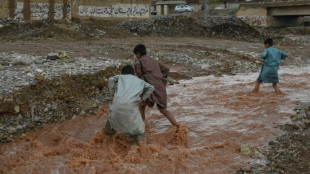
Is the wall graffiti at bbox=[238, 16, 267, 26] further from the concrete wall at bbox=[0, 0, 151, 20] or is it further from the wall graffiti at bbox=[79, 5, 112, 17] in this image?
the wall graffiti at bbox=[79, 5, 112, 17]

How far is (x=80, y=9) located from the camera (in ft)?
77.0

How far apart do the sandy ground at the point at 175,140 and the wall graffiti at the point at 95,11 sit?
16.3 metres

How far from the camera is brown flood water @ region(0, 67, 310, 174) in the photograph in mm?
4746

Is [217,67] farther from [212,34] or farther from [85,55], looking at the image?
[212,34]

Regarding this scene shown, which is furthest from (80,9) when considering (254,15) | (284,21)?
(284,21)

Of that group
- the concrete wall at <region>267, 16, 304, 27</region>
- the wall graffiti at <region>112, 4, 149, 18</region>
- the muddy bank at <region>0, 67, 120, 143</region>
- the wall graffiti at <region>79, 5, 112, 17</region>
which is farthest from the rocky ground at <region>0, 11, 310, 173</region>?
the concrete wall at <region>267, 16, 304, 27</region>

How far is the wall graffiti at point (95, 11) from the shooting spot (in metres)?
Result: 23.6

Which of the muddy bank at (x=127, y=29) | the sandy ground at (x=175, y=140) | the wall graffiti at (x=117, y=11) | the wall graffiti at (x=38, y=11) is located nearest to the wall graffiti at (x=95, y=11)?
the wall graffiti at (x=117, y=11)

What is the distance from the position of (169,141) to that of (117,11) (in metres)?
20.8

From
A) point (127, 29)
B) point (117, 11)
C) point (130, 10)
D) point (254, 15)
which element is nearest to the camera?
point (127, 29)

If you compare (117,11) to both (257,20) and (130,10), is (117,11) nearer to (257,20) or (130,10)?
(130,10)

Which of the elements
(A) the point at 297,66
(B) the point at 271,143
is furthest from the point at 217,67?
(B) the point at 271,143

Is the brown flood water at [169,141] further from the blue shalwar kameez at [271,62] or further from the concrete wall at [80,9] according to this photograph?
the concrete wall at [80,9]

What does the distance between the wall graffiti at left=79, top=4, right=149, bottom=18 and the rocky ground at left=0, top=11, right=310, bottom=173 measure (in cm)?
181
